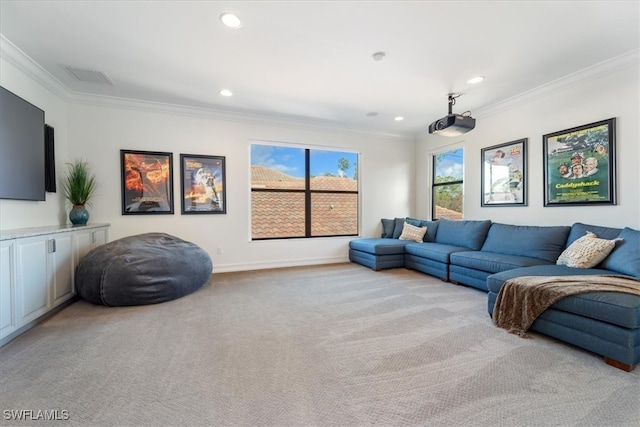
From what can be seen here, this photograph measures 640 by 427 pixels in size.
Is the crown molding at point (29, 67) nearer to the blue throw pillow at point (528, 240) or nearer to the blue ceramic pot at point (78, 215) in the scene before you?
the blue ceramic pot at point (78, 215)

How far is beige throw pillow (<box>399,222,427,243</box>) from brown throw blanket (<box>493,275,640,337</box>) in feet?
8.60

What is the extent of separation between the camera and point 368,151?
585cm

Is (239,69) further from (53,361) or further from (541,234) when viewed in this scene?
(541,234)

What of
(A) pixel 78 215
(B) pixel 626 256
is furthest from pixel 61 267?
(B) pixel 626 256

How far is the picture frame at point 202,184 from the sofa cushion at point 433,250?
3395 mm

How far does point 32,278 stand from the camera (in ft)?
8.09

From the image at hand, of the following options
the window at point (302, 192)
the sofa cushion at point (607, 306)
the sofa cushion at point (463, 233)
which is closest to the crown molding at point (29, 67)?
the window at point (302, 192)

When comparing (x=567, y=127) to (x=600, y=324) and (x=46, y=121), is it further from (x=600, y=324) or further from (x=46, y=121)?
(x=46, y=121)

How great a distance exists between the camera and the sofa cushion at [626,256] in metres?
2.49

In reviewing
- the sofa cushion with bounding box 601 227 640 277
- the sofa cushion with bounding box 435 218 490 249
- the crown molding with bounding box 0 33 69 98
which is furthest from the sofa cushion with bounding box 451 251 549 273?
the crown molding with bounding box 0 33 69 98

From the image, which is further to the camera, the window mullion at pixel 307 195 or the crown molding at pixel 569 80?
the window mullion at pixel 307 195

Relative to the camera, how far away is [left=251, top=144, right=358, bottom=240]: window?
5029 millimetres

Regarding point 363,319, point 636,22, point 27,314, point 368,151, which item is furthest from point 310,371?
point 368,151

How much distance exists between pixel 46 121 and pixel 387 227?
568 cm
